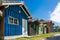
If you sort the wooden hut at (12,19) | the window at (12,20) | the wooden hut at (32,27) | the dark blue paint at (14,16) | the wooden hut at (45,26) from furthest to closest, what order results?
the wooden hut at (45,26) < the wooden hut at (32,27) < the window at (12,20) < the dark blue paint at (14,16) < the wooden hut at (12,19)

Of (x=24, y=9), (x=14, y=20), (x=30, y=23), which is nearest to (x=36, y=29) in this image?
(x=30, y=23)

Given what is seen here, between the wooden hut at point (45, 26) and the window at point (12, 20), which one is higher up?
the window at point (12, 20)

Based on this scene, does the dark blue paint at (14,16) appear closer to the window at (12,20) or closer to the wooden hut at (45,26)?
the window at (12,20)

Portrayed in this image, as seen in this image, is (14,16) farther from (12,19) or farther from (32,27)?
(32,27)

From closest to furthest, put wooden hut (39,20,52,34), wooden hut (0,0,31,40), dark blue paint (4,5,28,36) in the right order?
wooden hut (0,0,31,40), dark blue paint (4,5,28,36), wooden hut (39,20,52,34)

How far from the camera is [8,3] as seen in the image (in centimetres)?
2056

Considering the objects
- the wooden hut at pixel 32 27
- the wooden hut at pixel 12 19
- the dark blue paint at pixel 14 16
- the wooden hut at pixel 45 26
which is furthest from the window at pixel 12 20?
the wooden hut at pixel 45 26

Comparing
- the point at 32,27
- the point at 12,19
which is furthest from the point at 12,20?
the point at 32,27

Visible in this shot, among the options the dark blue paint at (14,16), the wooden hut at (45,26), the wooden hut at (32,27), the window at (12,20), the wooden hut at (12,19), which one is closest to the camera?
the wooden hut at (12,19)

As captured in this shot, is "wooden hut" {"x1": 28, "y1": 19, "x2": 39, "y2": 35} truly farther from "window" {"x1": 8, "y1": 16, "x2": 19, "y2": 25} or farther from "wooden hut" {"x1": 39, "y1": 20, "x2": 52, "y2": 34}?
"window" {"x1": 8, "y1": 16, "x2": 19, "y2": 25}

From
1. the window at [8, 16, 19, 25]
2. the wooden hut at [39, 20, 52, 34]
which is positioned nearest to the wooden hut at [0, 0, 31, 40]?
the window at [8, 16, 19, 25]

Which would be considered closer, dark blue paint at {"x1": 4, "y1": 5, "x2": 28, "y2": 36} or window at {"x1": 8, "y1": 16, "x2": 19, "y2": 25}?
dark blue paint at {"x1": 4, "y1": 5, "x2": 28, "y2": 36}

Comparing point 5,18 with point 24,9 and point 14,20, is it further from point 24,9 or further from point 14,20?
point 24,9

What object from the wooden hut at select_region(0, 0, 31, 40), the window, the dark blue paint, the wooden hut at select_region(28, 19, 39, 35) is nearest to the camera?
the wooden hut at select_region(0, 0, 31, 40)
